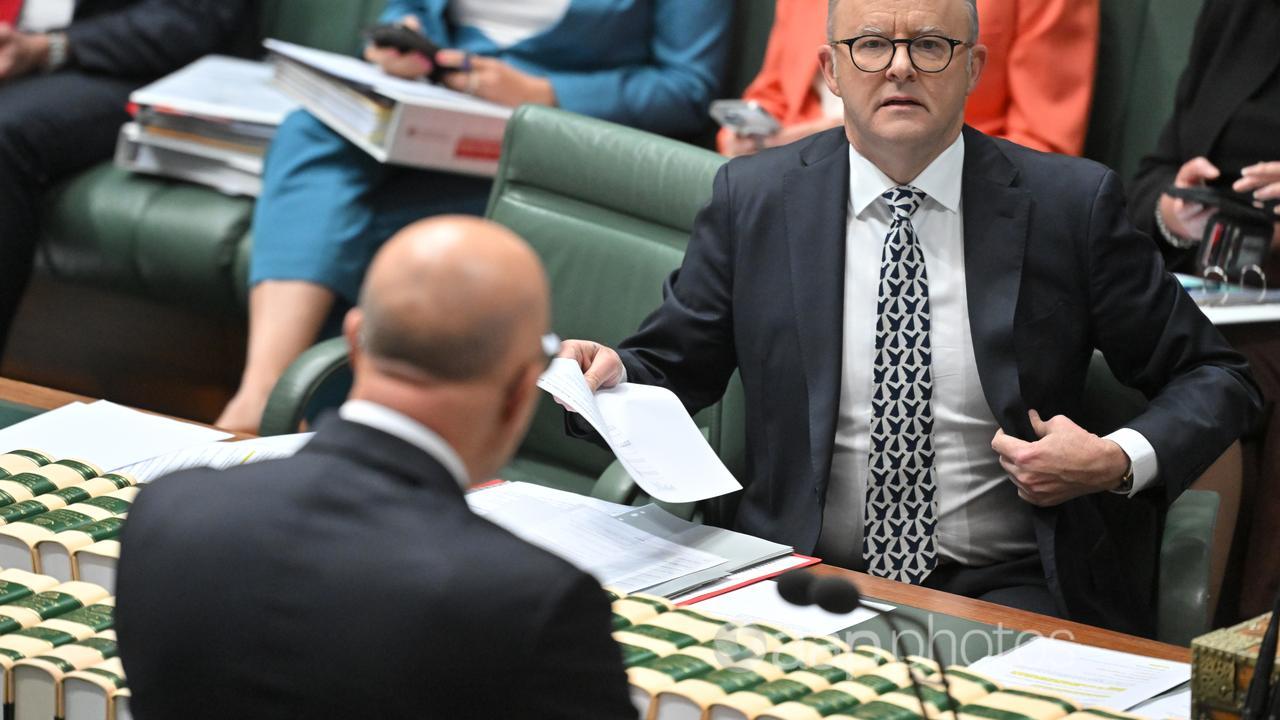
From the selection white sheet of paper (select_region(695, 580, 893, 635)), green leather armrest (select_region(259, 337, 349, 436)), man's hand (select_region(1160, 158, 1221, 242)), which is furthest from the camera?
man's hand (select_region(1160, 158, 1221, 242))

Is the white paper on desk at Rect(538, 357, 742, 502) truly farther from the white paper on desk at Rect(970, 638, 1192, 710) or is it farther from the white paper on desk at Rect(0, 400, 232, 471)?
the white paper on desk at Rect(0, 400, 232, 471)

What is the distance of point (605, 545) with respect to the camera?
1781 millimetres

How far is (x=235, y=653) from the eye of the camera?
3.37 ft

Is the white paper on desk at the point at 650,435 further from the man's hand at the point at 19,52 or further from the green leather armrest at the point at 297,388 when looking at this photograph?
the man's hand at the point at 19,52

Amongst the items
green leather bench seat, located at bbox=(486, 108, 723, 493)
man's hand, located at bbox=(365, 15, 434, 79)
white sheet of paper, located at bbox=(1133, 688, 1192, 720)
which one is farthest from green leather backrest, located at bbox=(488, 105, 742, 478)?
white sheet of paper, located at bbox=(1133, 688, 1192, 720)

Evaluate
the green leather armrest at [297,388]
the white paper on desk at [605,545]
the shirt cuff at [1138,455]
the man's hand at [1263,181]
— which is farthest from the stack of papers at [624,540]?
the man's hand at [1263,181]

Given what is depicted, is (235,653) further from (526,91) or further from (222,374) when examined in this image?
(222,374)

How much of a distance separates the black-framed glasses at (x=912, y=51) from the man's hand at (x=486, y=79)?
138 centimetres

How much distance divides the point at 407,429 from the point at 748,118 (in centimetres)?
210

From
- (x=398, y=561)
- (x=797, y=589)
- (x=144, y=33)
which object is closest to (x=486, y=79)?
(x=144, y=33)

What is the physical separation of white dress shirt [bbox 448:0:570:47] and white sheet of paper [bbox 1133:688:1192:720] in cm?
238

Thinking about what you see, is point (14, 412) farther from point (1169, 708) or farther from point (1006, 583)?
point (1169, 708)

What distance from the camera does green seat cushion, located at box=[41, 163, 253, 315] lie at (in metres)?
3.62

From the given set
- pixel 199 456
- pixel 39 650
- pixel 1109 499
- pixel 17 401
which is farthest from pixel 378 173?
pixel 39 650
